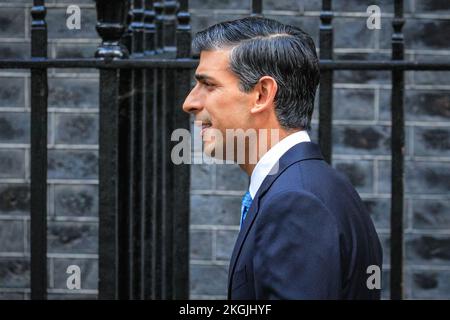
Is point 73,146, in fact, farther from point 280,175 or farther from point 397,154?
point 280,175

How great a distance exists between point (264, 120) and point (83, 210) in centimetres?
241

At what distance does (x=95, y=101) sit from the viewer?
169 inches

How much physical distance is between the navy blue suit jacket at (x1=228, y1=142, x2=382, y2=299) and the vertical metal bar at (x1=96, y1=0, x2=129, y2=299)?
811mm

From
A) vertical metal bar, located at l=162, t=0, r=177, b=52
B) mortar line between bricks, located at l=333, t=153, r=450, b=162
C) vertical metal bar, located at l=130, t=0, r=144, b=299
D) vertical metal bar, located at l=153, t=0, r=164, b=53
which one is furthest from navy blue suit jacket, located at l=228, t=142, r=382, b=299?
mortar line between bricks, located at l=333, t=153, r=450, b=162

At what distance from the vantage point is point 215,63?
2.11 m

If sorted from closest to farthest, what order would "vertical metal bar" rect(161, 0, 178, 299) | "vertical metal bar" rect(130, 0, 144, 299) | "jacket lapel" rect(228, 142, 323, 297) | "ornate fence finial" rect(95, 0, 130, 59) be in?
"jacket lapel" rect(228, 142, 323, 297) < "ornate fence finial" rect(95, 0, 130, 59) < "vertical metal bar" rect(130, 0, 144, 299) < "vertical metal bar" rect(161, 0, 178, 299)

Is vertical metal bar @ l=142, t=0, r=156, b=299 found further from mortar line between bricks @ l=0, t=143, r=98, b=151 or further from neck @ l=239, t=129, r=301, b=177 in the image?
mortar line between bricks @ l=0, t=143, r=98, b=151

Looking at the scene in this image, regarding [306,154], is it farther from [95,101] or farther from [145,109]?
[95,101]

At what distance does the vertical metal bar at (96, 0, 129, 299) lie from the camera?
8.79 feet

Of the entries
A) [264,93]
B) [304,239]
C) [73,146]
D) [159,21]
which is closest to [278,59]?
[264,93]

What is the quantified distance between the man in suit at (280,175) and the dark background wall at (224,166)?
214 cm

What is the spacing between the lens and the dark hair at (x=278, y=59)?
2.04 metres

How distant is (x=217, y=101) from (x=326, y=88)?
658 mm

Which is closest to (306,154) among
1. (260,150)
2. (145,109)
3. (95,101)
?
(260,150)
